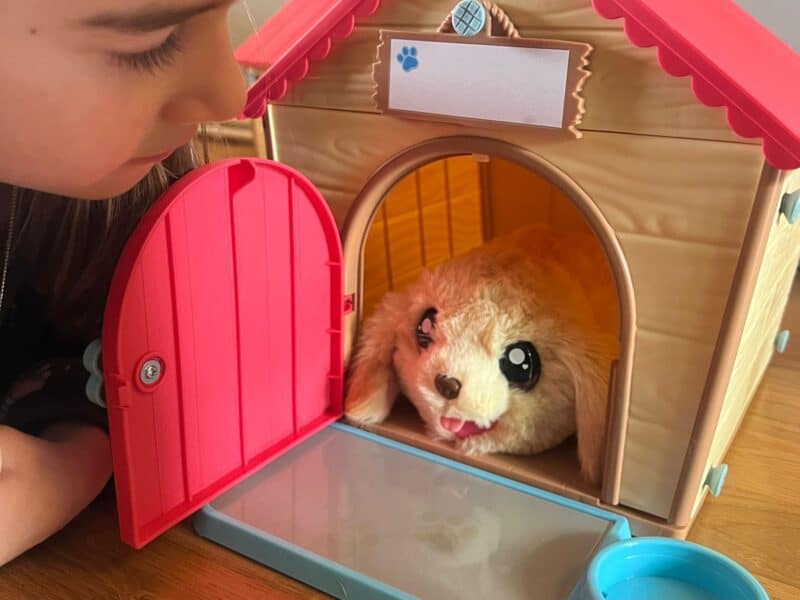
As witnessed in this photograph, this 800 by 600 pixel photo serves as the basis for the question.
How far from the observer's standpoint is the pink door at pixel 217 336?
612mm

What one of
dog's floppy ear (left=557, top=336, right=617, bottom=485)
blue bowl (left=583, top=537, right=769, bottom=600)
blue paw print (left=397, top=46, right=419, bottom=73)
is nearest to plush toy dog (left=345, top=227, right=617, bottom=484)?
dog's floppy ear (left=557, top=336, right=617, bottom=485)

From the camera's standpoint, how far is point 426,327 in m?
0.83

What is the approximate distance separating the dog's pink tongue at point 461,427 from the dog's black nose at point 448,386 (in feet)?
0.11

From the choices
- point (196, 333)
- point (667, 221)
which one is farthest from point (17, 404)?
point (667, 221)

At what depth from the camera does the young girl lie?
0.39 m

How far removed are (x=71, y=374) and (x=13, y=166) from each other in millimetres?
377

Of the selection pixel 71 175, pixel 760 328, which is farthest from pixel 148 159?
pixel 760 328

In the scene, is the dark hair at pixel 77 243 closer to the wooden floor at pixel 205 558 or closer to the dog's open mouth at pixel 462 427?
the wooden floor at pixel 205 558

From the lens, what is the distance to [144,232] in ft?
1.96

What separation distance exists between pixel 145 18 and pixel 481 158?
0.41m

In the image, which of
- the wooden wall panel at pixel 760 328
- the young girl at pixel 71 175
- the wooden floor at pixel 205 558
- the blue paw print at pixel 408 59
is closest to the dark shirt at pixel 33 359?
the young girl at pixel 71 175

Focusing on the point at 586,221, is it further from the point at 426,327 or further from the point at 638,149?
the point at 426,327

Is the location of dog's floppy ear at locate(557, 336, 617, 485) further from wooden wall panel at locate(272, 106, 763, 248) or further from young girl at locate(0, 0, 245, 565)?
young girl at locate(0, 0, 245, 565)

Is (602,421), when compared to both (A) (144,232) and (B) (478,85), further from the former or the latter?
(A) (144,232)
